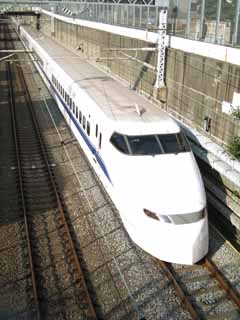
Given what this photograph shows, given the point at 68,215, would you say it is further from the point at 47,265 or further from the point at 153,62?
the point at 153,62

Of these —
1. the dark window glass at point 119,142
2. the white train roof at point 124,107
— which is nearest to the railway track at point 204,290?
the dark window glass at point 119,142

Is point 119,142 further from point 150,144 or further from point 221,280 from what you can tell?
point 221,280

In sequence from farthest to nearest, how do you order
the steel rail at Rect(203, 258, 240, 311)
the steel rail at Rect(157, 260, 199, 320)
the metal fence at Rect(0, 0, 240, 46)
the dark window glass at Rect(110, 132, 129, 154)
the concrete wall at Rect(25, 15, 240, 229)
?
the metal fence at Rect(0, 0, 240, 46) < the concrete wall at Rect(25, 15, 240, 229) < the dark window glass at Rect(110, 132, 129, 154) < the steel rail at Rect(203, 258, 240, 311) < the steel rail at Rect(157, 260, 199, 320)

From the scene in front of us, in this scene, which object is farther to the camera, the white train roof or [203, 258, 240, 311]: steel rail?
the white train roof

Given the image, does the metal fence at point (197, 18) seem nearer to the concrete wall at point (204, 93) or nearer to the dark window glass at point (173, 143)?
the concrete wall at point (204, 93)

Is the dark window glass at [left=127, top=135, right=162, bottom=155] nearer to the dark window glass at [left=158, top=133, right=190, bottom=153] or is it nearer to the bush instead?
the dark window glass at [left=158, top=133, right=190, bottom=153]

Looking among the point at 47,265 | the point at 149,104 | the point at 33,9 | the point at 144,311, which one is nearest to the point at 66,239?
the point at 47,265

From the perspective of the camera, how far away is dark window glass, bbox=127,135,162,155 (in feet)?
35.1

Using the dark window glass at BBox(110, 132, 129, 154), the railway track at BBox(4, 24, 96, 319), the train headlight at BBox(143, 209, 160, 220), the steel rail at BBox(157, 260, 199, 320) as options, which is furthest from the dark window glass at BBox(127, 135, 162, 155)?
the railway track at BBox(4, 24, 96, 319)

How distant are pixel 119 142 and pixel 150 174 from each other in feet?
4.66

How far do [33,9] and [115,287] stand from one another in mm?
89283

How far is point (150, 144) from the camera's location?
10.9 metres

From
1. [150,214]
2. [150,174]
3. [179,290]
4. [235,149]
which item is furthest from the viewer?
[235,149]

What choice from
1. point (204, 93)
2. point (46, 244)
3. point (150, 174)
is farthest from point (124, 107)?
point (204, 93)
